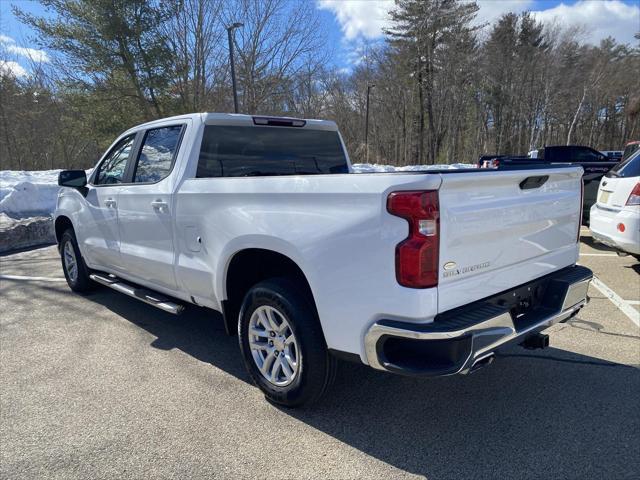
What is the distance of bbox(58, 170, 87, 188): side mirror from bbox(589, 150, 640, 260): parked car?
251 inches

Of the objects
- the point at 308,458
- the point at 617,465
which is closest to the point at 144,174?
the point at 308,458

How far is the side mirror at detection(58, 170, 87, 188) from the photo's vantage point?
4.90 meters

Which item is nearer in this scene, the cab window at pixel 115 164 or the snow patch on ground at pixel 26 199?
the cab window at pixel 115 164

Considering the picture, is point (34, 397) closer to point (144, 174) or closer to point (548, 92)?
point (144, 174)

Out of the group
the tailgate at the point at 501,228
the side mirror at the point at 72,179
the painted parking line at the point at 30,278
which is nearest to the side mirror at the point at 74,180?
the side mirror at the point at 72,179

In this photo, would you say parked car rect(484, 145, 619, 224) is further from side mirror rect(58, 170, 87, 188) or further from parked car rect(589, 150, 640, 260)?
side mirror rect(58, 170, 87, 188)

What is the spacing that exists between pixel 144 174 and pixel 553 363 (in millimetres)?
3879

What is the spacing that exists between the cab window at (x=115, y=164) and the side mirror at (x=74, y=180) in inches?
5.1

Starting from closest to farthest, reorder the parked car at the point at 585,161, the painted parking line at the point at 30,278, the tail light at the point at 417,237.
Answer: the tail light at the point at 417,237 → the painted parking line at the point at 30,278 → the parked car at the point at 585,161

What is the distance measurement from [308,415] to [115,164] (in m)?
3.34

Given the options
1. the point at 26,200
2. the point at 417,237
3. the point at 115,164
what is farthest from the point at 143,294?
the point at 26,200

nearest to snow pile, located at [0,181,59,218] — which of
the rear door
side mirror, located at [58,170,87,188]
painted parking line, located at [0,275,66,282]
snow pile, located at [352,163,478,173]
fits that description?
painted parking line, located at [0,275,66,282]

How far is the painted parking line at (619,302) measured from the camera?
4.55m

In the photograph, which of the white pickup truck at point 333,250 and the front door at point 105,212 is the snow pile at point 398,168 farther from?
the front door at point 105,212
